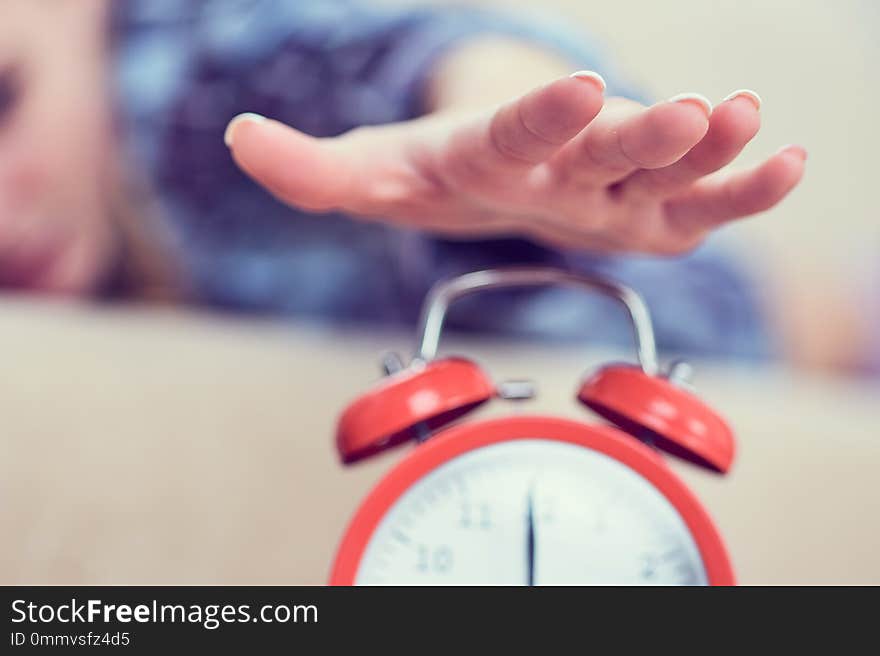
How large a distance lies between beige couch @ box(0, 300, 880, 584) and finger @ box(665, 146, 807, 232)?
0.25 m

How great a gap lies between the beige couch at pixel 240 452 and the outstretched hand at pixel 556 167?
243 millimetres

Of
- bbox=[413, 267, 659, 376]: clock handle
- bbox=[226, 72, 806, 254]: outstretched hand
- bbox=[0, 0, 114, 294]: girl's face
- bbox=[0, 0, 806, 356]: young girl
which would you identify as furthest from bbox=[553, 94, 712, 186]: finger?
bbox=[0, 0, 114, 294]: girl's face

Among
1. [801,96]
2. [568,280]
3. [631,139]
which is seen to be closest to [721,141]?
[631,139]

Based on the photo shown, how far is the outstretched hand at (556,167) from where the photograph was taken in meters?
0.41

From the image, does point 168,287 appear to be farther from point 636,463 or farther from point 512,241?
point 636,463

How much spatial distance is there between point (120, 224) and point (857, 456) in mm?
687

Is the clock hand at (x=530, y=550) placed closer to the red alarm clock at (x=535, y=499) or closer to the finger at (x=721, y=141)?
the red alarm clock at (x=535, y=499)

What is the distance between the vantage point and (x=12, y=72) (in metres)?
0.79

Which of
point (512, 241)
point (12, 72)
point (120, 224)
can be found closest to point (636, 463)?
point (512, 241)

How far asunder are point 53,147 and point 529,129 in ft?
1.81

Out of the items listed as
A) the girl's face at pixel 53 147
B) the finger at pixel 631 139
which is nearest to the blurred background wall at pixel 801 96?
the finger at pixel 631 139

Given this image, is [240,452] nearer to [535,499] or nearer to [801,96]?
[535,499]

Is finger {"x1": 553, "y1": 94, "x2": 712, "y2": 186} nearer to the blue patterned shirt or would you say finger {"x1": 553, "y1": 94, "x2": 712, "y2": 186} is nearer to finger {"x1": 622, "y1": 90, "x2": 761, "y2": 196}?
finger {"x1": 622, "y1": 90, "x2": 761, "y2": 196}

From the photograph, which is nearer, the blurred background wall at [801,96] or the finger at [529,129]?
the finger at [529,129]
